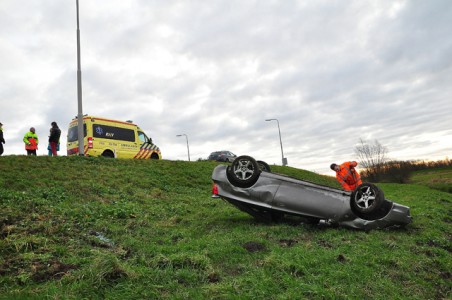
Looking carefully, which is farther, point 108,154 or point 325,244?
point 108,154

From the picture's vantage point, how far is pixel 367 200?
654 centimetres

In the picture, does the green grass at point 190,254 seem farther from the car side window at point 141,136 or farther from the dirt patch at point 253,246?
the car side window at point 141,136

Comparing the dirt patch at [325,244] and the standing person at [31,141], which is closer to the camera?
the dirt patch at [325,244]

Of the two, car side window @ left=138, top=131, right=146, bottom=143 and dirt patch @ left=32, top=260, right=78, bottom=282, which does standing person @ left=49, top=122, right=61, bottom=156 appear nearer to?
car side window @ left=138, top=131, right=146, bottom=143

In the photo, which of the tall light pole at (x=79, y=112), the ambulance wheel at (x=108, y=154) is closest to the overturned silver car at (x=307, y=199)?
the tall light pole at (x=79, y=112)

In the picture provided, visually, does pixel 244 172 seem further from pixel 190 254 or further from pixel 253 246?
pixel 190 254

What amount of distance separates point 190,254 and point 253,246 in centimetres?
111

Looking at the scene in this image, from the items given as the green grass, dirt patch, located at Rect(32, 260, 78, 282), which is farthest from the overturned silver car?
dirt patch, located at Rect(32, 260, 78, 282)

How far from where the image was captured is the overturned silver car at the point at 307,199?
6.54 m

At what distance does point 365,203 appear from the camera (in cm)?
655

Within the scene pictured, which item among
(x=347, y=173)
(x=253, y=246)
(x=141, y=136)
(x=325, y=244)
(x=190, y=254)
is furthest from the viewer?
(x=141, y=136)

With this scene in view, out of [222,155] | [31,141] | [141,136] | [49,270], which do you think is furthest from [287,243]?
[222,155]

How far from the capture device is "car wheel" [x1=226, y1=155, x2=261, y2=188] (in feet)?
22.3

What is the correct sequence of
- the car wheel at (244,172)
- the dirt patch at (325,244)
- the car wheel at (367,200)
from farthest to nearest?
the car wheel at (244,172), the car wheel at (367,200), the dirt patch at (325,244)
